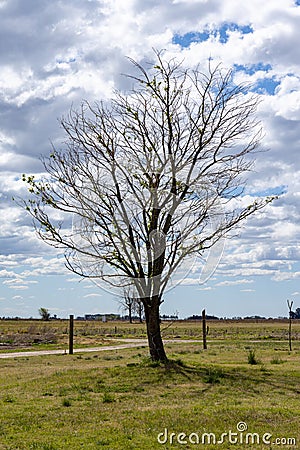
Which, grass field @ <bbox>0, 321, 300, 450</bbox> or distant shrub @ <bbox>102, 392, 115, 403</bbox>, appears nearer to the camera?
grass field @ <bbox>0, 321, 300, 450</bbox>

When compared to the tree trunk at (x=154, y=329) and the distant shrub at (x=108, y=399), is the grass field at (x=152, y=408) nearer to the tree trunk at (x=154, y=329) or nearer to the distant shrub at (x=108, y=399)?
the distant shrub at (x=108, y=399)

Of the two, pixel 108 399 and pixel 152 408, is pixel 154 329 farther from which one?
pixel 152 408

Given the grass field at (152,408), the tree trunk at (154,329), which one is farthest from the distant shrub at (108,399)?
the tree trunk at (154,329)

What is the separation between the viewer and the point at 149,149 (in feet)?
58.1

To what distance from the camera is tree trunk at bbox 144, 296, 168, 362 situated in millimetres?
16875

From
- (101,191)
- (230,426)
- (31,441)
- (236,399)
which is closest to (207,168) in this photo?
(101,191)

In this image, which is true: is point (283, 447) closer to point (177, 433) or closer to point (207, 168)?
point (177, 433)

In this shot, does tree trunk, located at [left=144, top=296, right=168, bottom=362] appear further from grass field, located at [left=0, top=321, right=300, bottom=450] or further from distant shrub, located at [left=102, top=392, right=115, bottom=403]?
distant shrub, located at [left=102, top=392, right=115, bottom=403]

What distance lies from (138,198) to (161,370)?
5.07 meters

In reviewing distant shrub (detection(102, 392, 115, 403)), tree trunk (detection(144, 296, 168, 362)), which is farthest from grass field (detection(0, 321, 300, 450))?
tree trunk (detection(144, 296, 168, 362))

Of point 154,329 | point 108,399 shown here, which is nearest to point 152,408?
point 108,399

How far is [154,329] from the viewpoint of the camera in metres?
17.0

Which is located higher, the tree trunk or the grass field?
the tree trunk

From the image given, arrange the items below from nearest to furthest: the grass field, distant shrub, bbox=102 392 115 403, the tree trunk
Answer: the grass field, distant shrub, bbox=102 392 115 403, the tree trunk
